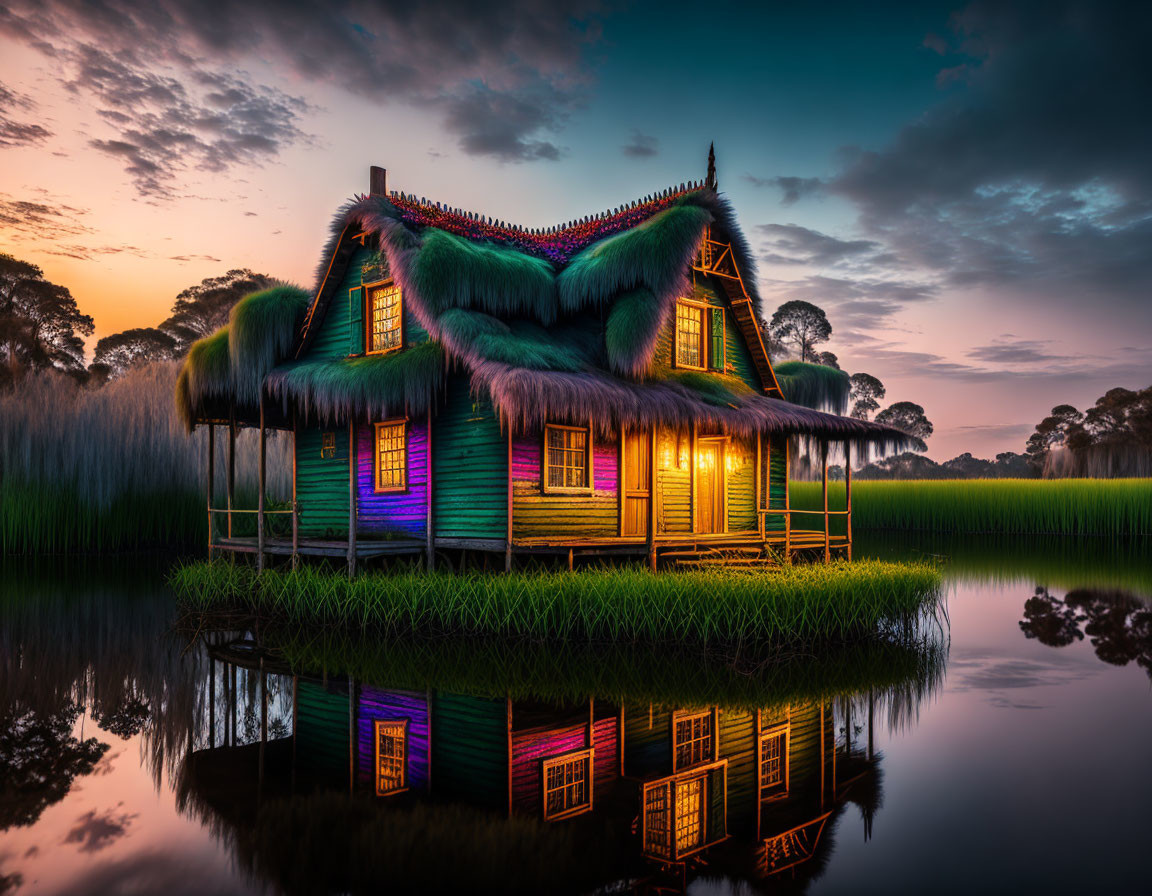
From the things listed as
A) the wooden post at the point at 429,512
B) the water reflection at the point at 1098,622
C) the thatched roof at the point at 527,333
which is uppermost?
the thatched roof at the point at 527,333

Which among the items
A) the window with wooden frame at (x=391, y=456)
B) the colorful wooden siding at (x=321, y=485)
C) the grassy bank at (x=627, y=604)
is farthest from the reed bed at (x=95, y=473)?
the grassy bank at (x=627, y=604)

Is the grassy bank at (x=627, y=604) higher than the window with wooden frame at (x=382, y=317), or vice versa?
the window with wooden frame at (x=382, y=317)

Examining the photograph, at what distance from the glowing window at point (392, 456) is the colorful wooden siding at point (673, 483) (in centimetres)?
492

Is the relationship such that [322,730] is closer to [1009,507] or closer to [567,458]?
[567,458]

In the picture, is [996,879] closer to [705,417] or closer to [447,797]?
[447,797]

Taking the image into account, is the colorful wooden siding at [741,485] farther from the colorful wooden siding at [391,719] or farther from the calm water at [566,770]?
the colorful wooden siding at [391,719]

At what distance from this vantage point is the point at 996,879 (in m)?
5.12

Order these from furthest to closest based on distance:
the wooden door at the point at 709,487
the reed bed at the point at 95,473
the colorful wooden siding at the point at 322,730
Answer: the reed bed at the point at 95,473, the wooden door at the point at 709,487, the colorful wooden siding at the point at 322,730

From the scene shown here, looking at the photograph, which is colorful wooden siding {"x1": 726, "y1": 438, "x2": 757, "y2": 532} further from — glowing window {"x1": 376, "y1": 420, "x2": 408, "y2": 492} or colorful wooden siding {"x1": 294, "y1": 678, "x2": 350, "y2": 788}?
colorful wooden siding {"x1": 294, "y1": 678, "x2": 350, "y2": 788}

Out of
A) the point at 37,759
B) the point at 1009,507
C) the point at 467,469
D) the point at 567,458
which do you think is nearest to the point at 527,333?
the point at 567,458

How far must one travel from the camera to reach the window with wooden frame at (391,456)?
1642 centimetres

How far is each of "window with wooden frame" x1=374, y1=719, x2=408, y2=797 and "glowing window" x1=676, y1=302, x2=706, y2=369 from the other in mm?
11047

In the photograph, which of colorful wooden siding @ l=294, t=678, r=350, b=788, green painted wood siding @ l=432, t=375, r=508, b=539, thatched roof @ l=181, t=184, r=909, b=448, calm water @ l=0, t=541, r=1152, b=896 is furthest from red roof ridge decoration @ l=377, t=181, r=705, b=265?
colorful wooden siding @ l=294, t=678, r=350, b=788

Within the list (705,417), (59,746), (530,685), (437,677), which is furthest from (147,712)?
(705,417)
